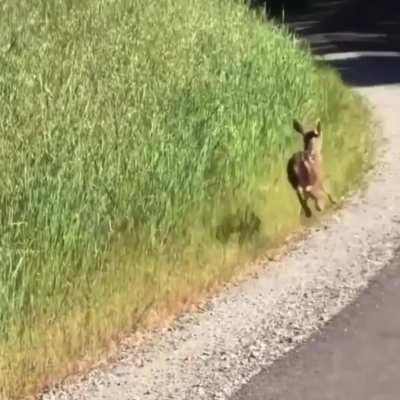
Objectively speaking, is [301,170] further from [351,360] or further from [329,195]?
[351,360]

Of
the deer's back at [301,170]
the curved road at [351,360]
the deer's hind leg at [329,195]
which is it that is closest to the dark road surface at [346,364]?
the curved road at [351,360]

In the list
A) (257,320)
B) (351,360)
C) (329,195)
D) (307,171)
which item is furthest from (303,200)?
(351,360)

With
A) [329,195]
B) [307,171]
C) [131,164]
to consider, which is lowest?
[329,195]

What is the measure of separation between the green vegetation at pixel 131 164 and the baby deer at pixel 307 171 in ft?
0.58

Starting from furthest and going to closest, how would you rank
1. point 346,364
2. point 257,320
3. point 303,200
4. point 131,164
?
1. point 303,200
2. point 131,164
3. point 257,320
4. point 346,364

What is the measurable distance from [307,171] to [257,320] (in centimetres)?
245

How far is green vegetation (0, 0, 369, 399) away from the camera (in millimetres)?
7336

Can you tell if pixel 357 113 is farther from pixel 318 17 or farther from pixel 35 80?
pixel 318 17

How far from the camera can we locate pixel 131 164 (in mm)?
9023

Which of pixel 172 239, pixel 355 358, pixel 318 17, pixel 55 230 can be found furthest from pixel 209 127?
pixel 318 17

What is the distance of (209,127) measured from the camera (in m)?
10.3

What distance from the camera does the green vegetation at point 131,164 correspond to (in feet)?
24.1

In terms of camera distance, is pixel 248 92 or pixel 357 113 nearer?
pixel 248 92

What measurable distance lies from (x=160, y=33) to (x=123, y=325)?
682cm
